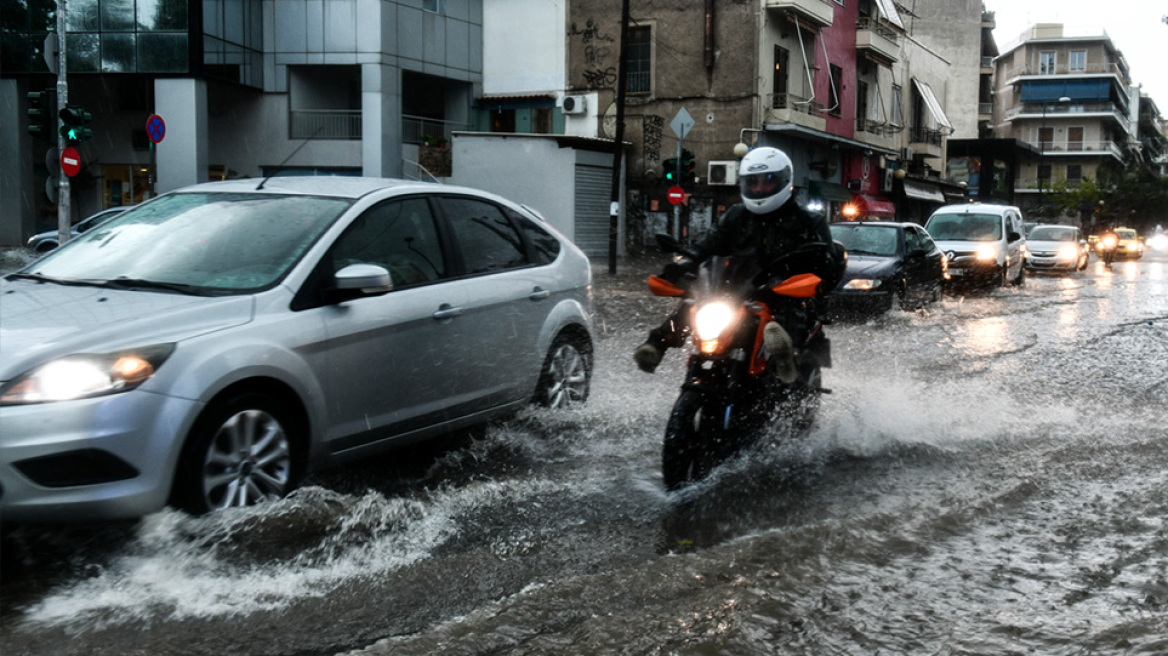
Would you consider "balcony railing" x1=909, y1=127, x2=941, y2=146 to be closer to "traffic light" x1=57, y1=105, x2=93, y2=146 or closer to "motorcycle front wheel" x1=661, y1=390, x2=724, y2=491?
"traffic light" x1=57, y1=105, x2=93, y2=146

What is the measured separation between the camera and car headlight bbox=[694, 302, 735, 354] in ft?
17.1

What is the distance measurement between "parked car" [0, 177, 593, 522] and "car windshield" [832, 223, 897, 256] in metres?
10.6

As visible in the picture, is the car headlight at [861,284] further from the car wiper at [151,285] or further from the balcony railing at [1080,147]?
the balcony railing at [1080,147]

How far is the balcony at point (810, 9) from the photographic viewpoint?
3259cm

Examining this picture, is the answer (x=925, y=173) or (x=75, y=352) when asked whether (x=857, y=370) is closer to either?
(x=75, y=352)

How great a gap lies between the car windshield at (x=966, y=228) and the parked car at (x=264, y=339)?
1751 cm

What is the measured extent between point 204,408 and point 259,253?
105cm

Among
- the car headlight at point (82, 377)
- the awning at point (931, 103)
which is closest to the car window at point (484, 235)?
the car headlight at point (82, 377)

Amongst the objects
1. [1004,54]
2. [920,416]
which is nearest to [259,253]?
[920,416]

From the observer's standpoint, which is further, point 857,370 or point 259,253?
point 857,370

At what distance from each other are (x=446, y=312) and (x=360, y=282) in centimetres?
73

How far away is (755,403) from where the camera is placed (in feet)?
18.0

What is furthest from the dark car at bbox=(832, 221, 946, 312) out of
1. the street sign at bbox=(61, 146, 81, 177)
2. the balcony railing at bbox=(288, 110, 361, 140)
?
the balcony railing at bbox=(288, 110, 361, 140)

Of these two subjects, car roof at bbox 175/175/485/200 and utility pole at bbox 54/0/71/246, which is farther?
utility pole at bbox 54/0/71/246
